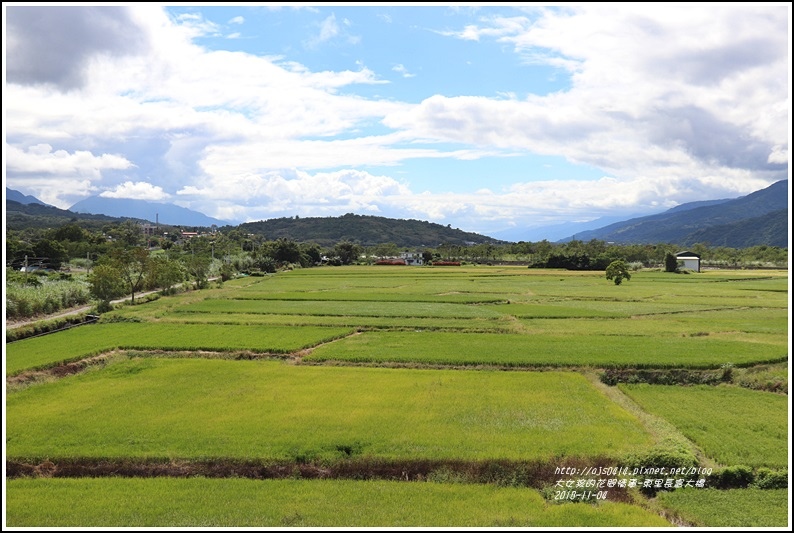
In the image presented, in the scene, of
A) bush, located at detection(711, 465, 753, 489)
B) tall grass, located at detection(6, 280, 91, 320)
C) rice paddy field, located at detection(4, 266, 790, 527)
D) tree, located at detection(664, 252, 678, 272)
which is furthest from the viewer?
tree, located at detection(664, 252, 678, 272)

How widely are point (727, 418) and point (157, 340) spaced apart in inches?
1262

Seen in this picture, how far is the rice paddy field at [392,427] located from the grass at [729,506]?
5 cm

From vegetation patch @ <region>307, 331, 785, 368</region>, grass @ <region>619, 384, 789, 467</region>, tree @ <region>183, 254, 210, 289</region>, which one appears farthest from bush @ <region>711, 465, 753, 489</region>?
tree @ <region>183, 254, 210, 289</region>

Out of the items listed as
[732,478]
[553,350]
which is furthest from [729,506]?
[553,350]

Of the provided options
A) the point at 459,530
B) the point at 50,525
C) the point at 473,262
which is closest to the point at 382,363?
the point at 50,525

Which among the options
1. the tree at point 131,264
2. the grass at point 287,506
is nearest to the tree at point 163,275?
the tree at point 131,264

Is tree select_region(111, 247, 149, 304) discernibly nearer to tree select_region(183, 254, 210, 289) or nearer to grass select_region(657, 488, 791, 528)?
tree select_region(183, 254, 210, 289)

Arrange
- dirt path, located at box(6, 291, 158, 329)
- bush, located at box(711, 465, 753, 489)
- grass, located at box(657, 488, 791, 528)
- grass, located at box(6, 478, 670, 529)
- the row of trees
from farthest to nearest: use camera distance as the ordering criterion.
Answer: the row of trees, dirt path, located at box(6, 291, 158, 329), bush, located at box(711, 465, 753, 489), grass, located at box(657, 488, 791, 528), grass, located at box(6, 478, 670, 529)

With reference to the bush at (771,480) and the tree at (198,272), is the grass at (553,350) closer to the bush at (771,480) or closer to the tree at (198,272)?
the bush at (771,480)

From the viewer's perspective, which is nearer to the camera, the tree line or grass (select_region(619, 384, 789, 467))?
grass (select_region(619, 384, 789, 467))

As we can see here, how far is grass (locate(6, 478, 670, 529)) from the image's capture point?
469 inches

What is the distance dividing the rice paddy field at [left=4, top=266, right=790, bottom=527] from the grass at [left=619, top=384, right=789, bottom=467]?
0.10 m

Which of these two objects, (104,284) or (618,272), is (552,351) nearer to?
(104,284)

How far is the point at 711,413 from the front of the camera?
64.0 feet
